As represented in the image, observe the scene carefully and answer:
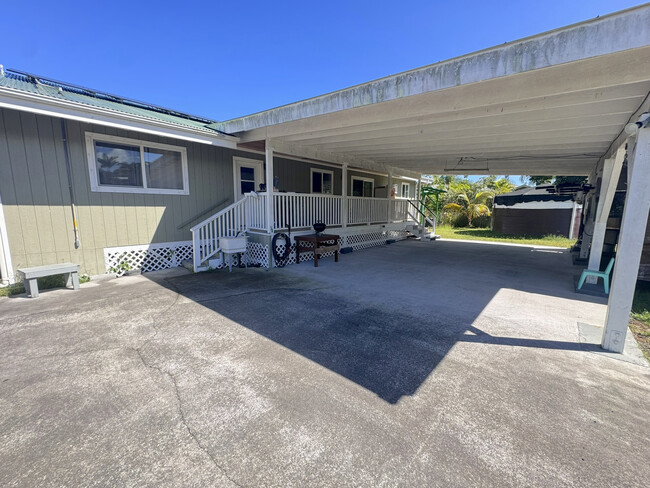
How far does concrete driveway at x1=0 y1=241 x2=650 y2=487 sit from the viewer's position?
169cm

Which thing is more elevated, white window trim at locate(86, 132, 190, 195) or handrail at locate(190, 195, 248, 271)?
white window trim at locate(86, 132, 190, 195)

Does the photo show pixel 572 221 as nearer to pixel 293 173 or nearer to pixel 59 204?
pixel 293 173

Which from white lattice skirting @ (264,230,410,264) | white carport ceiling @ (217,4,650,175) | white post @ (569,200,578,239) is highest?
white carport ceiling @ (217,4,650,175)

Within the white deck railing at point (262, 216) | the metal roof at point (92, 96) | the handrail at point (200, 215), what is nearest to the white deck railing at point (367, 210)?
the white deck railing at point (262, 216)

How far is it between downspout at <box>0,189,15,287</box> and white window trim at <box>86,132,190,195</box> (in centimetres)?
144

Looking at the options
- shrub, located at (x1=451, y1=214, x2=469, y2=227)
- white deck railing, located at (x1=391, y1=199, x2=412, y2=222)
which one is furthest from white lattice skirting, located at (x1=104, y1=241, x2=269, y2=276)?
shrub, located at (x1=451, y1=214, x2=469, y2=227)

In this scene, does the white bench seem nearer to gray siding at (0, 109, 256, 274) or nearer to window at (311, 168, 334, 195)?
gray siding at (0, 109, 256, 274)

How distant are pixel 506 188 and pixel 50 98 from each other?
25.7 m

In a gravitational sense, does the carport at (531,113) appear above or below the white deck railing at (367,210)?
above

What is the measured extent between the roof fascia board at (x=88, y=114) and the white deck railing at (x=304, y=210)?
2.25 meters

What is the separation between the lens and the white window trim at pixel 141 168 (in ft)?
18.6

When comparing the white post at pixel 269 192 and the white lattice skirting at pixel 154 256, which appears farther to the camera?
the white post at pixel 269 192

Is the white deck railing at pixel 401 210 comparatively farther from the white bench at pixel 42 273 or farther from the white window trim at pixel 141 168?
the white bench at pixel 42 273

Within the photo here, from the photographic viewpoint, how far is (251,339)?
3307 mm
